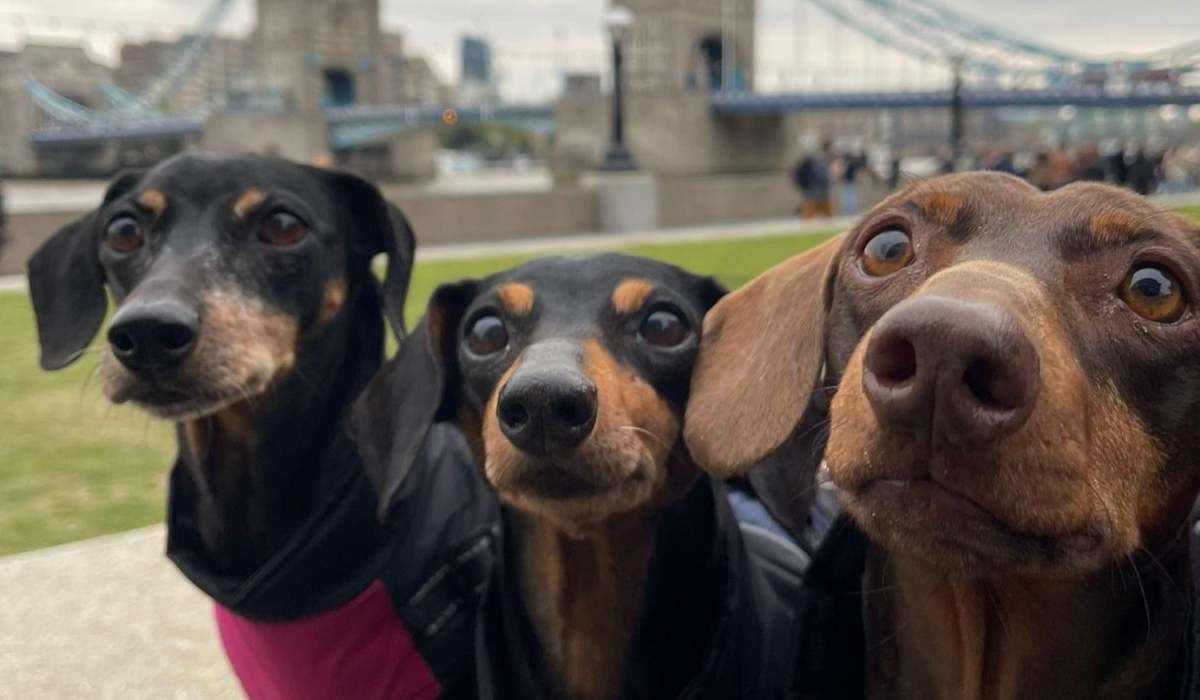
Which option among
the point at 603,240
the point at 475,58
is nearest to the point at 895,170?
the point at 603,240

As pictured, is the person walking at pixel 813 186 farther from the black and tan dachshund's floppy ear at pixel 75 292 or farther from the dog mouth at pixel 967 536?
the dog mouth at pixel 967 536

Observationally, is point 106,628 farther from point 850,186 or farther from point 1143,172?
point 1143,172

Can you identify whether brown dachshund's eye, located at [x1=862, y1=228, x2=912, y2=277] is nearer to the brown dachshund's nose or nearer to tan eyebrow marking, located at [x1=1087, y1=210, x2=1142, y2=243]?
tan eyebrow marking, located at [x1=1087, y1=210, x2=1142, y2=243]

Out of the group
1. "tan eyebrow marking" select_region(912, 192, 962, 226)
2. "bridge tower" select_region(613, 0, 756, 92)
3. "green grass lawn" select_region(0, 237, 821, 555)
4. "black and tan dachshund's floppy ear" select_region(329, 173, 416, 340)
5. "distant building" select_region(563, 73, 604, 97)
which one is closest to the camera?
"tan eyebrow marking" select_region(912, 192, 962, 226)

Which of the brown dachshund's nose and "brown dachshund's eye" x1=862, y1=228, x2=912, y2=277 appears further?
"brown dachshund's eye" x1=862, y1=228, x2=912, y2=277

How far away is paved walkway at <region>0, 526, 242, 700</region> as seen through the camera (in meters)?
3.79

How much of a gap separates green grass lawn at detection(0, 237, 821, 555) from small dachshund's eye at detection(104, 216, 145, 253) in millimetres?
609

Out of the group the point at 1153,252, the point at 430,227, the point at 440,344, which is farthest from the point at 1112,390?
the point at 430,227

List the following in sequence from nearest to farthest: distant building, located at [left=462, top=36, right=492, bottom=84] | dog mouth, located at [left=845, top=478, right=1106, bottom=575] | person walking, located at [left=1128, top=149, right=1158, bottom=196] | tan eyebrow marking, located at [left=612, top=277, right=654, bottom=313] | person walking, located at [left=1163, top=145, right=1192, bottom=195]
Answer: dog mouth, located at [left=845, top=478, right=1106, bottom=575] < tan eyebrow marking, located at [left=612, top=277, right=654, bottom=313] < person walking, located at [left=1128, top=149, right=1158, bottom=196] < person walking, located at [left=1163, top=145, right=1192, bottom=195] < distant building, located at [left=462, top=36, right=492, bottom=84]

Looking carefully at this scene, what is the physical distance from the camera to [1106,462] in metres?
1.81

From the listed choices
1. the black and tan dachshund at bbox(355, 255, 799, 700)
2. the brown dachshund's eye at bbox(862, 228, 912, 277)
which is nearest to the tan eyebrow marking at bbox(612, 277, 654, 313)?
the black and tan dachshund at bbox(355, 255, 799, 700)

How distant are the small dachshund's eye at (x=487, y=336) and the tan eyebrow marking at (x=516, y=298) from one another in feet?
0.16

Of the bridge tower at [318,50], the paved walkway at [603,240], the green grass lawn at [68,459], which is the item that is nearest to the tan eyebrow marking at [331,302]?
the green grass lawn at [68,459]

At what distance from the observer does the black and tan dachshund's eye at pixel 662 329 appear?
9.35 ft
